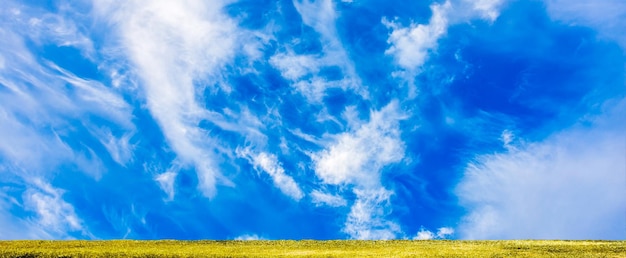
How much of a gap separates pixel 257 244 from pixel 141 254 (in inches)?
555

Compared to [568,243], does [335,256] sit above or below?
below

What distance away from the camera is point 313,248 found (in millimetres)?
49500

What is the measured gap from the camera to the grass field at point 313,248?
42656 millimetres

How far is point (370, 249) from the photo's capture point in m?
49.0

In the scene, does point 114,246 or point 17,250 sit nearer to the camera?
point 17,250

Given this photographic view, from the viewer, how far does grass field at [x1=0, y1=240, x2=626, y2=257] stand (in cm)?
4266

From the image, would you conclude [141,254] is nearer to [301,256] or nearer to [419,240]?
[301,256]

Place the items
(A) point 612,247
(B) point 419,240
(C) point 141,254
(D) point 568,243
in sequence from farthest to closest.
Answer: (B) point 419,240 < (D) point 568,243 < (A) point 612,247 < (C) point 141,254

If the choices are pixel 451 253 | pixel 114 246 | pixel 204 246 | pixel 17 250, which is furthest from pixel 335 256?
pixel 17 250

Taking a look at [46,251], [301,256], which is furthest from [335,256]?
[46,251]

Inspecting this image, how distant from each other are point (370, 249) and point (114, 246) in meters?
26.7

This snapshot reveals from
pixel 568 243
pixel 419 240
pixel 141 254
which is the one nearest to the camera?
pixel 141 254

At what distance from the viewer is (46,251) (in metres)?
42.6

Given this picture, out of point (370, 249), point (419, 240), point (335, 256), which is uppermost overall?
point (419, 240)
